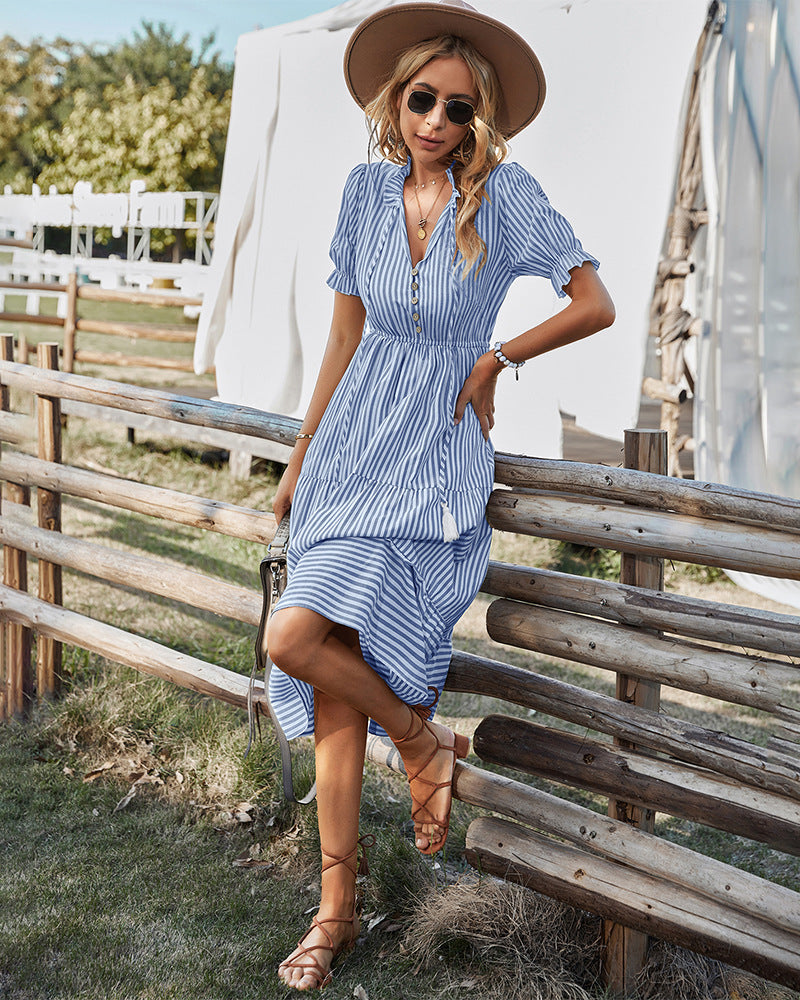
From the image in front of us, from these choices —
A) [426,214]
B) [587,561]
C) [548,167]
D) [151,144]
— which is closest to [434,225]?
[426,214]

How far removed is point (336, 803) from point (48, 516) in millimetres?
2243

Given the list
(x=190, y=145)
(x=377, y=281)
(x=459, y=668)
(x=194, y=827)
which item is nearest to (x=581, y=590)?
(x=459, y=668)

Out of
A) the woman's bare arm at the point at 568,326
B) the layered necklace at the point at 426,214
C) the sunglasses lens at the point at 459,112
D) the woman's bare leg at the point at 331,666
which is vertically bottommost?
the woman's bare leg at the point at 331,666

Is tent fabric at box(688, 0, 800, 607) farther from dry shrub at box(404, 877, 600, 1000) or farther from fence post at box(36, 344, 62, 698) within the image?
fence post at box(36, 344, 62, 698)

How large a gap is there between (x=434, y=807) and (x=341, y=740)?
0.35 metres

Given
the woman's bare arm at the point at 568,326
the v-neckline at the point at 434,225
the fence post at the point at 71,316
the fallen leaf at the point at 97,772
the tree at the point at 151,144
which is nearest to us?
the woman's bare arm at the point at 568,326

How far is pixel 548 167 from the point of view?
584cm

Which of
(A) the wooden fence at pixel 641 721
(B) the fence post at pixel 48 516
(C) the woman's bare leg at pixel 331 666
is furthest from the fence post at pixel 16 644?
(C) the woman's bare leg at pixel 331 666

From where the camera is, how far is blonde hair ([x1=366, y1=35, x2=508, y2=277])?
251 cm

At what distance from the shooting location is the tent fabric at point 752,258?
5.36m

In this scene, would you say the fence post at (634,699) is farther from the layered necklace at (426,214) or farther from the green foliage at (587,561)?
the green foliage at (587,561)

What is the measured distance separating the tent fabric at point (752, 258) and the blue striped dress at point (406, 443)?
3.40 metres

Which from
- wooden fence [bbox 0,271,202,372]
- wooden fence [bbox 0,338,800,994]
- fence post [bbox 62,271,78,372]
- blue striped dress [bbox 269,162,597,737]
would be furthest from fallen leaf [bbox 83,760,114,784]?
fence post [bbox 62,271,78,372]

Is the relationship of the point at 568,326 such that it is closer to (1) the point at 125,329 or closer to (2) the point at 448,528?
(2) the point at 448,528
